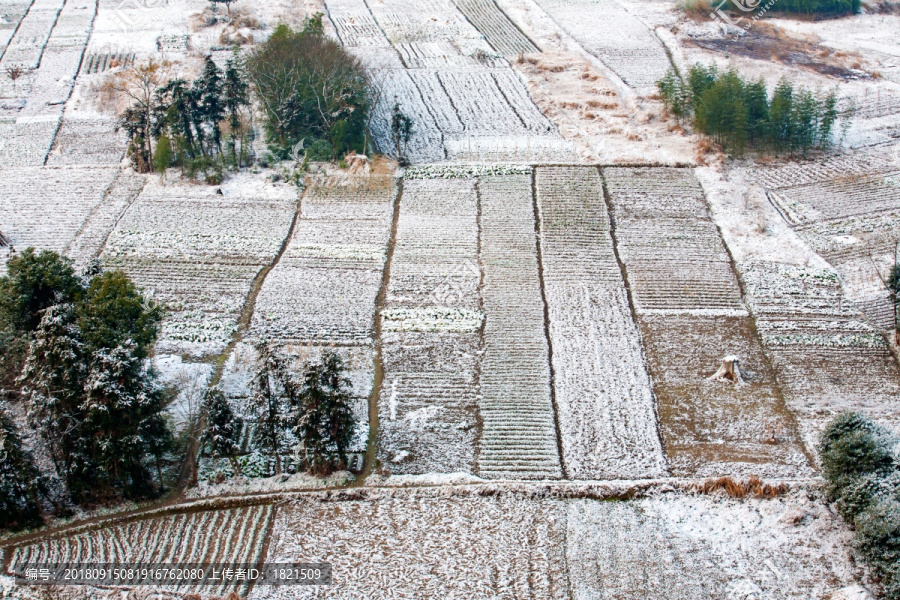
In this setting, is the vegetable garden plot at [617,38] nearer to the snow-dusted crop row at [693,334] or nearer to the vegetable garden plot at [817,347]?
the snow-dusted crop row at [693,334]

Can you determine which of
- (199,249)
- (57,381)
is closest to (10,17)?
(199,249)

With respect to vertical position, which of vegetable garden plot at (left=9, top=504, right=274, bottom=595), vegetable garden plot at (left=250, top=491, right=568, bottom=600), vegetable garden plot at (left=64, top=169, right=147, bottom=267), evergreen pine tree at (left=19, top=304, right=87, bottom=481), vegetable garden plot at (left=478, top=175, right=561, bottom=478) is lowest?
vegetable garden plot at (left=478, top=175, right=561, bottom=478)

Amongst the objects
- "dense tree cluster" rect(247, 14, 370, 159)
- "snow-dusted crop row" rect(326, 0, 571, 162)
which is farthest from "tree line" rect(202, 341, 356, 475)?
"snow-dusted crop row" rect(326, 0, 571, 162)

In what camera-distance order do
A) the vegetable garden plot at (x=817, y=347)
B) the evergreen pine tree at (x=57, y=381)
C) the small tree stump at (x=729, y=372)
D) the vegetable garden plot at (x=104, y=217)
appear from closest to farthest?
the evergreen pine tree at (x=57, y=381)
the vegetable garden plot at (x=817, y=347)
the small tree stump at (x=729, y=372)
the vegetable garden plot at (x=104, y=217)

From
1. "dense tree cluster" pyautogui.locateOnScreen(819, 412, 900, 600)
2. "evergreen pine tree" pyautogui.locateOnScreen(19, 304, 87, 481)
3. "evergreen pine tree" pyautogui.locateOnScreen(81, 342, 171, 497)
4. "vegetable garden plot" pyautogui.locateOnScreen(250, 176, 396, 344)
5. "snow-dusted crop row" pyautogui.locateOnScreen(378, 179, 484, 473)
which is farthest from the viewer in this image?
"vegetable garden plot" pyautogui.locateOnScreen(250, 176, 396, 344)

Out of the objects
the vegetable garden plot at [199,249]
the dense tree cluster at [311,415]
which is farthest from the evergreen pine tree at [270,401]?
the vegetable garden plot at [199,249]

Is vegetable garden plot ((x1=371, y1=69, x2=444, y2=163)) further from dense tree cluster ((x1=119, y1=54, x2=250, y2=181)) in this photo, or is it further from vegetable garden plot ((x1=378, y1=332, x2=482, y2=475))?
vegetable garden plot ((x1=378, y1=332, x2=482, y2=475))

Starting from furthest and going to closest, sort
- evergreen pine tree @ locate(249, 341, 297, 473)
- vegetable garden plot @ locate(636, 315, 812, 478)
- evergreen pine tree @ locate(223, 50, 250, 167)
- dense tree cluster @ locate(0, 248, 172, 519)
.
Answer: evergreen pine tree @ locate(223, 50, 250, 167) → vegetable garden plot @ locate(636, 315, 812, 478) → evergreen pine tree @ locate(249, 341, 297, 473) → dense tree cluster @ locate(0, 248, 172, 519)
